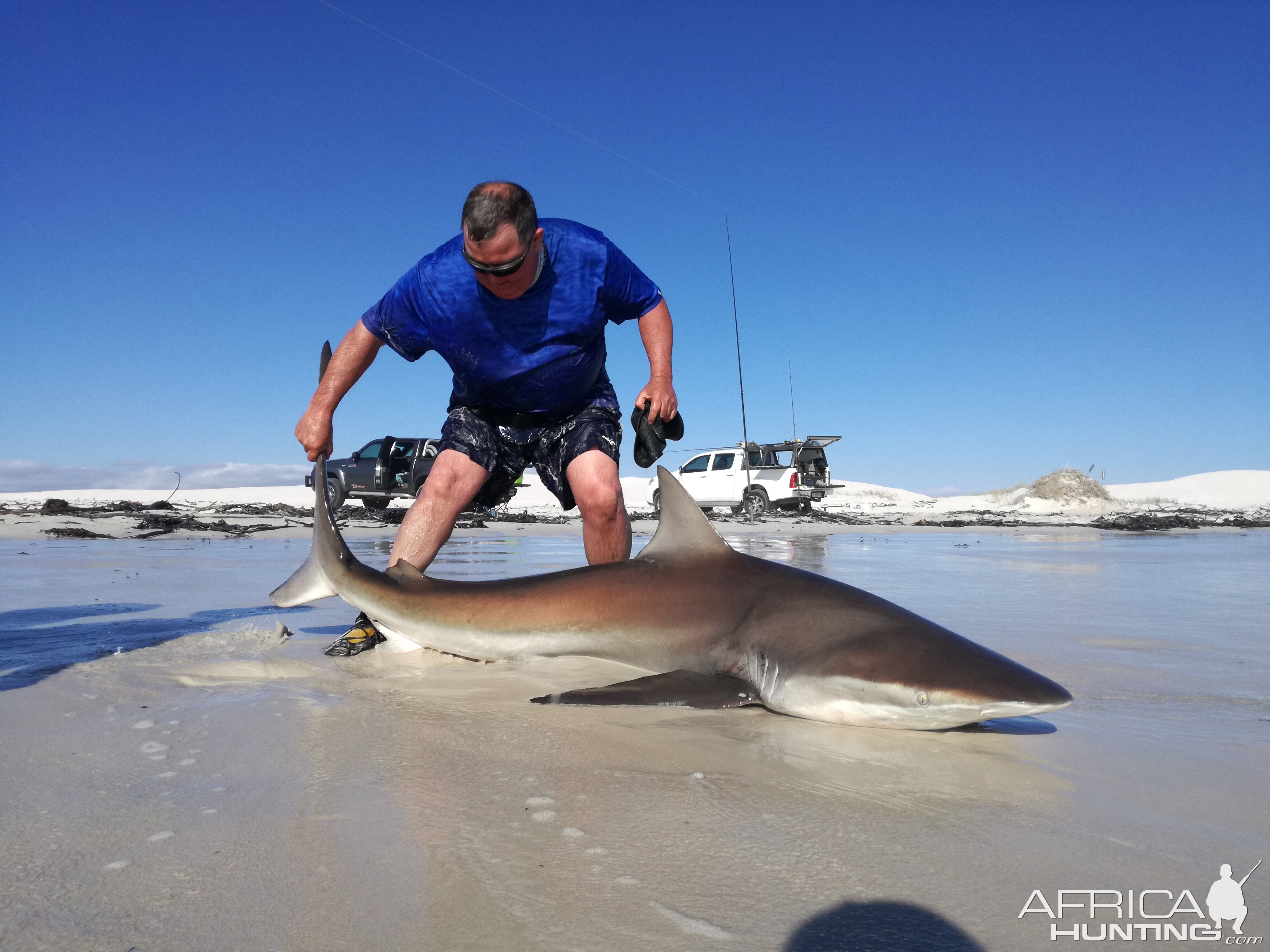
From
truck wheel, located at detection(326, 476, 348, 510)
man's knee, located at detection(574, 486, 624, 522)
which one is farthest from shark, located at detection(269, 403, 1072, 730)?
truck wheel, located at detection(326, 476, 348, 510)

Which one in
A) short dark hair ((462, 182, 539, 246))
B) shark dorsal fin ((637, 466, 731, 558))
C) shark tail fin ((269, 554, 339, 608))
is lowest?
shark tail fin ((269, 554, 339, 608))

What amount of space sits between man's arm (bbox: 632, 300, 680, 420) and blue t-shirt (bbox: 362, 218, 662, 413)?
0.20ft

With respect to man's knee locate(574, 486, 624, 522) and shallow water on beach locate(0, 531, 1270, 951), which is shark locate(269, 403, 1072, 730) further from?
man's knee locate(574, 486, 624, 522)

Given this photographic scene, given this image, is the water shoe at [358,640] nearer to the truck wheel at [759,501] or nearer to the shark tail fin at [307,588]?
the shark tail fin at [307,588]

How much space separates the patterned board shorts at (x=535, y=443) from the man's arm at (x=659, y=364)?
37cm

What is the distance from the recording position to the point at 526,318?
3.68 m

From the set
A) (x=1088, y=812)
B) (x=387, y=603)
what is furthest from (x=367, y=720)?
(x=1088, y=812)

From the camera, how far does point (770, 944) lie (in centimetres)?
104

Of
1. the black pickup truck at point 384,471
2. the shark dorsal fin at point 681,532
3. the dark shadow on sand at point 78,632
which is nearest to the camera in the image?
the shark dorsal fin at point 681,532

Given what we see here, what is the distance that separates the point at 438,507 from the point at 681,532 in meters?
1.54

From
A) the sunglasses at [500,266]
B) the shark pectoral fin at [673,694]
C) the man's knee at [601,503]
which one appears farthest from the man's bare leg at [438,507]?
the shark pectoral fin at [673,694]

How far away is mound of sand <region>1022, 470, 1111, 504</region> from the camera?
101ft

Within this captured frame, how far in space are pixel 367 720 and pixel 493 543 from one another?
9451 mm

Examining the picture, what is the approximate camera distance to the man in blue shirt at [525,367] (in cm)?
366
